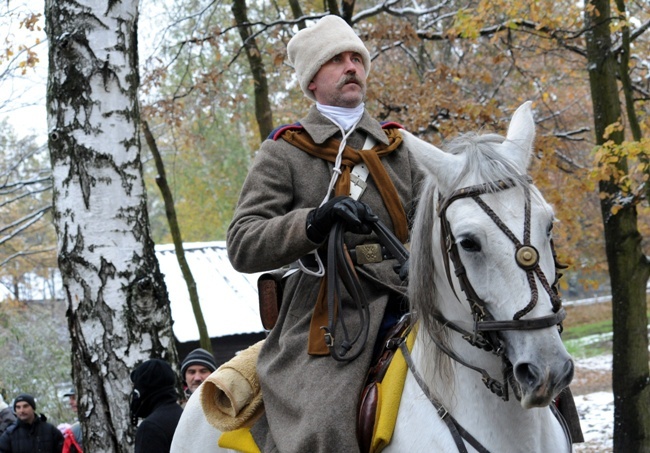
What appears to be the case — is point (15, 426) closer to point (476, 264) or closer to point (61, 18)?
point (61, 18)

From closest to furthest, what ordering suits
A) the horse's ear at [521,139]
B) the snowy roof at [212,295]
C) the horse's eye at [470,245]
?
the horse's eye at [470,245] < the horse's ear at [521,139] < the snowy roof at [212,295]

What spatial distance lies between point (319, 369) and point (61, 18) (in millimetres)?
3733

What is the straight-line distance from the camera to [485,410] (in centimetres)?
294

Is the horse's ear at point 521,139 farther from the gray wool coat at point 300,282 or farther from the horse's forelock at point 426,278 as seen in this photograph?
the gray wool coat at point 300,282

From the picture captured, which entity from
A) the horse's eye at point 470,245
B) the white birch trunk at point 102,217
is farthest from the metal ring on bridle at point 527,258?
the white birch trunk at point 102,217

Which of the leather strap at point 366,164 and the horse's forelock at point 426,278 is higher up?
the leather strap at point 366,164

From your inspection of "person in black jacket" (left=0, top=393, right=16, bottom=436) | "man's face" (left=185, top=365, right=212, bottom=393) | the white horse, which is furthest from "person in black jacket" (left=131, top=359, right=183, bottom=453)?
"person in black jacket" (left=0, top=393, right=16, bottom=436)

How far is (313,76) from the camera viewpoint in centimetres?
391

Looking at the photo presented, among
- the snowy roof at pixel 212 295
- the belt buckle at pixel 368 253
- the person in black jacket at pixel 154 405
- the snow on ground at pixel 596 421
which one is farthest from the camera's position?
the snowy roof at pixel 212 295

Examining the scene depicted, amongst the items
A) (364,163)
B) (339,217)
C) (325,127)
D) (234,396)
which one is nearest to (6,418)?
(234,396)

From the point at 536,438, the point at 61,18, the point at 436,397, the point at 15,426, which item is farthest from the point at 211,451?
the point at 15,426

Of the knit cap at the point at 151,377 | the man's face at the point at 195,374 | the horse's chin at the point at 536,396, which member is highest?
the horse's chin at the point at 536,396

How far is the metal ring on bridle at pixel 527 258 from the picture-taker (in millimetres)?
2588

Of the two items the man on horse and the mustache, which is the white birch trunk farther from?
the mustache
